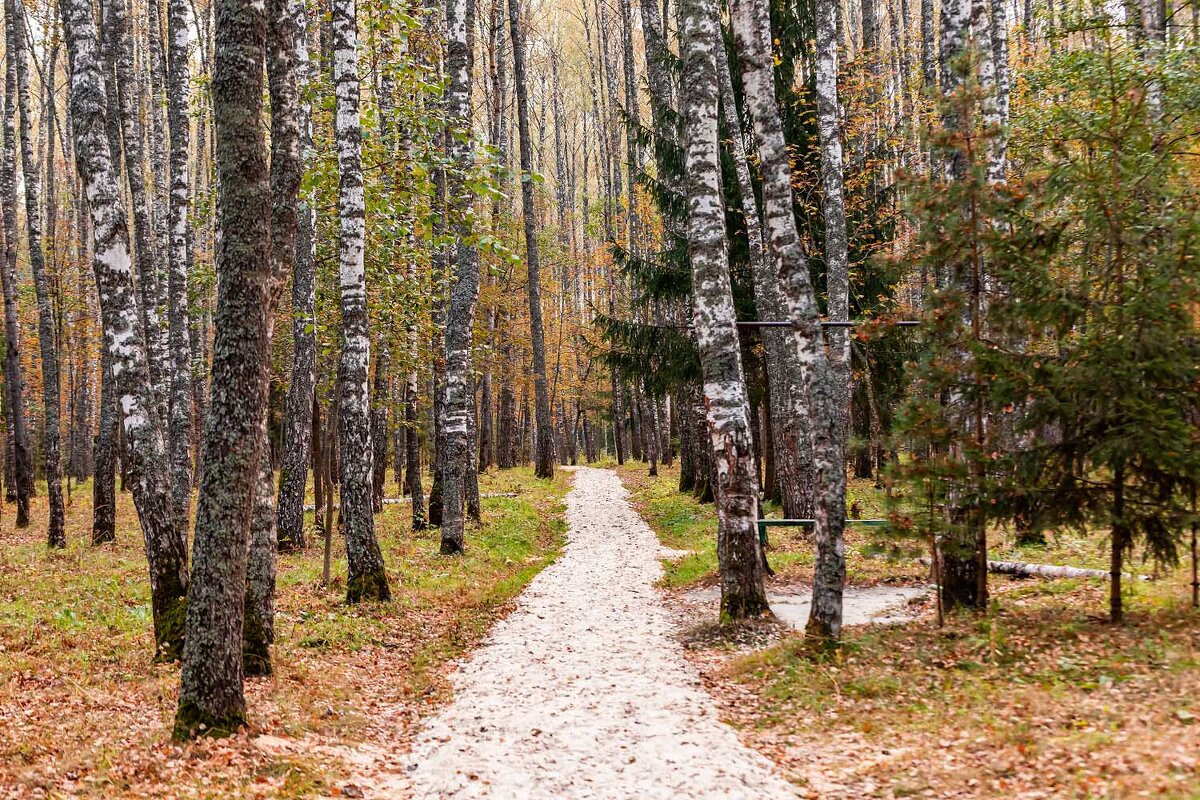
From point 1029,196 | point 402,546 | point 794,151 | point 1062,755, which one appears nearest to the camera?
point 1062,755

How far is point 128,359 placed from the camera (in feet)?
26.6

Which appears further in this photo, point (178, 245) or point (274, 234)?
point (178, 245)

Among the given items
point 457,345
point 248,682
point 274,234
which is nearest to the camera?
point 274,234

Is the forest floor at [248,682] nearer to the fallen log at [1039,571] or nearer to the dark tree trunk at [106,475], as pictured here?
the dark tree trunk at [106,475]

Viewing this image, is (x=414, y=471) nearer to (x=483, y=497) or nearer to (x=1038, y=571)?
(x=483, y=497)

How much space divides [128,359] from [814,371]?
700 centimetres

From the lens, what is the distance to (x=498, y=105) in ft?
60.3

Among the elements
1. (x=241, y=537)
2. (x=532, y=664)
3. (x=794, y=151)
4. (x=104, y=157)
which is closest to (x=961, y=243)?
(x=532, y=664)

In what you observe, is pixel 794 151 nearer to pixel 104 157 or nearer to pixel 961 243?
pixel 961 243

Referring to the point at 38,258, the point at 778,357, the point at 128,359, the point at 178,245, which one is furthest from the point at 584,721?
the point at 38,258

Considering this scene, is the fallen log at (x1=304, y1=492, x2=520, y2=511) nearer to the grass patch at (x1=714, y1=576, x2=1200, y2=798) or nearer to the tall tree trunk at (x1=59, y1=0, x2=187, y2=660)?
the tall tree trunk at (x1=59, y1=0, x2=187, y2=660)

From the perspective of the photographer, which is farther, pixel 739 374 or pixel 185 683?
pixel 739 374

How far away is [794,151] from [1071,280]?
11.4 meters

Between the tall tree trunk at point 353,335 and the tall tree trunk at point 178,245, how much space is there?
2.19m
